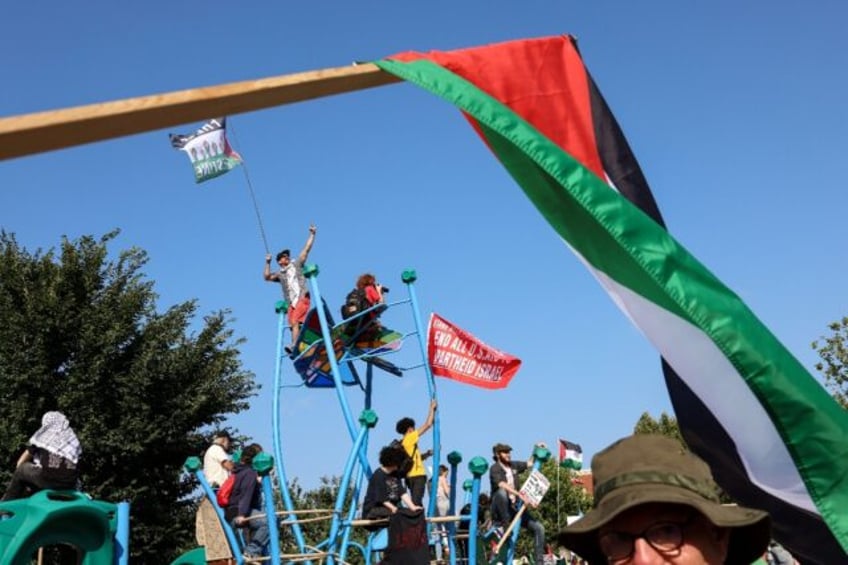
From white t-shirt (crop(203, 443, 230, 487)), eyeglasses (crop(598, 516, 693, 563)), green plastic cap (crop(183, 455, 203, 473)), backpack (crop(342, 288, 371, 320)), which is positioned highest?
backpack (crop(342, 288, 371, 320))

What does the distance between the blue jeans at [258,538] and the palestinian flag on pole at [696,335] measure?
6.88m

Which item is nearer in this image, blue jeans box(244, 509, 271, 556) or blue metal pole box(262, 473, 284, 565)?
blue metal pole box(262, 473, 284, 565)

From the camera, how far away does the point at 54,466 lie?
9.20m

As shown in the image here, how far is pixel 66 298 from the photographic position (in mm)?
24016

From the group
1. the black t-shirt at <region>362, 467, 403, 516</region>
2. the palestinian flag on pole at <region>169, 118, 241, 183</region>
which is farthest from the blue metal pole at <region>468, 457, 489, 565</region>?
the palestinian flag on pole at <region>169, 118, 241, 183</region>

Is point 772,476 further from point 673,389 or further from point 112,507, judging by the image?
point 112,507

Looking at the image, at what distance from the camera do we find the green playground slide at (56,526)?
879 centimetres

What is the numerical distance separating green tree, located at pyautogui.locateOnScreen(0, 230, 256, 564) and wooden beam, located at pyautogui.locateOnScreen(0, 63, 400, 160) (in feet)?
68.3

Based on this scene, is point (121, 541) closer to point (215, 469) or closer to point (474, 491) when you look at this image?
point (215, 469)

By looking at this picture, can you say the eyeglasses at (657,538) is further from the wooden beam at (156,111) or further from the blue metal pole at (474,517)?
the blue metal pole at (474,517)

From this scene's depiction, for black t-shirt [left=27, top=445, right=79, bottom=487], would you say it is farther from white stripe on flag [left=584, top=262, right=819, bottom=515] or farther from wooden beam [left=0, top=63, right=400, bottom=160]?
wooden beam [left=0, top=63, right=400, bottom=160]

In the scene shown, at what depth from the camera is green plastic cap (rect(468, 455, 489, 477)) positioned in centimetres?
955

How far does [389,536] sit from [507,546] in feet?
8.75

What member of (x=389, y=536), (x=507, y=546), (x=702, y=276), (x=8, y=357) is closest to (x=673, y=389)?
(x=702, y=276)
